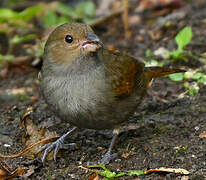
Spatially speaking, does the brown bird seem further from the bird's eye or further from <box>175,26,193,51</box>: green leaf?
<box>175,26,193,51</box>: green leaf

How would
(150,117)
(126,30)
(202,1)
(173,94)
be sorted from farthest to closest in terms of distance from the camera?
(202,1) < (126,30) < (173,94) < (150,117)

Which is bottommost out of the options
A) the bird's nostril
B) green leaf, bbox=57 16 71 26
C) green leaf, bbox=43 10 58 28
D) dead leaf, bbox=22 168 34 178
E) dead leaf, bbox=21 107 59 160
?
dead leaf, bbox=22 168 34 178

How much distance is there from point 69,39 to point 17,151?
52.8 inches

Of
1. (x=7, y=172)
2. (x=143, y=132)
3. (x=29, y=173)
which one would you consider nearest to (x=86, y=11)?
(x=143, y=132)

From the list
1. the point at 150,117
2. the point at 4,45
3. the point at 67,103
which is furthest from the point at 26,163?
the point at 4,45

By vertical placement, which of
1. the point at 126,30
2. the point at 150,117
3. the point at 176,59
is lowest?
the point at 150,117

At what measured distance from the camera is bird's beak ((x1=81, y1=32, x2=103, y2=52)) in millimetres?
3973

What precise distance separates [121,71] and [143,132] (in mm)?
773

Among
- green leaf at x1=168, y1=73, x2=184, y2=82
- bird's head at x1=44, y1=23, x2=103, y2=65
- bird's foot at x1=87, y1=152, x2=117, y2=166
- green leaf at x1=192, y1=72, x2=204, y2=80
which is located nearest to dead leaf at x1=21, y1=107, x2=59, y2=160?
bird's foot at x1=87, y1=152, x2=117, y2=166

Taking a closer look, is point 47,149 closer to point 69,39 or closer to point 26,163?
point 26,163

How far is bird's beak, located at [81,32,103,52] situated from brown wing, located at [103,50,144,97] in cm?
46

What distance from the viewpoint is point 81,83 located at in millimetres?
4082

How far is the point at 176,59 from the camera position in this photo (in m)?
6.09

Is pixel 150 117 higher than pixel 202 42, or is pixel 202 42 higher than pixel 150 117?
pixel 202 42
